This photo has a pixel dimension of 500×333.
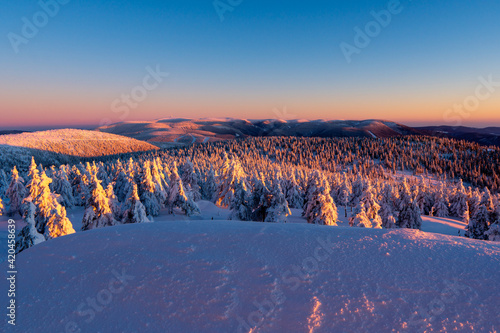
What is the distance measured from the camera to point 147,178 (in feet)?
91.5

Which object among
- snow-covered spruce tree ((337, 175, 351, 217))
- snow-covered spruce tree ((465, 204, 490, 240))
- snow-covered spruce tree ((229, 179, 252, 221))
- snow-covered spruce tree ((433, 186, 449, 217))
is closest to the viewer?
snow-covered spruce tree ((229, 179, 252, 221))

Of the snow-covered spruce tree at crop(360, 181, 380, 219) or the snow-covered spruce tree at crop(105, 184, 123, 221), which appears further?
the snow-covered spruce tree at crop(360, 181, 380, 219)

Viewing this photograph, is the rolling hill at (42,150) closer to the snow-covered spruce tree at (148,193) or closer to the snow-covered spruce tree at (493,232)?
the snow-covered spruce tree at (148,193)

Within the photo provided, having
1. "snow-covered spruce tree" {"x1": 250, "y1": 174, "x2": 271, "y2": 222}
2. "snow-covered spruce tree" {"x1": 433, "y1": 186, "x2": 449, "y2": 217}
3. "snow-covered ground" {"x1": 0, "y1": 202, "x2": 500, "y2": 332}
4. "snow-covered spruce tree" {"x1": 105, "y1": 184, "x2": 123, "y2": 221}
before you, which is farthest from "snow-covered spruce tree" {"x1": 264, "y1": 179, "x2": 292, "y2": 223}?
"snow-covered spruce tree" {"x1": 433, "y1": 186, "x2": 449, "y2": 217}

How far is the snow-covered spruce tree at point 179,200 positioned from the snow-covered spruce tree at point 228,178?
18.5 ft

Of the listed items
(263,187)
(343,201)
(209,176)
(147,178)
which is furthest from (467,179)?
(147,178)

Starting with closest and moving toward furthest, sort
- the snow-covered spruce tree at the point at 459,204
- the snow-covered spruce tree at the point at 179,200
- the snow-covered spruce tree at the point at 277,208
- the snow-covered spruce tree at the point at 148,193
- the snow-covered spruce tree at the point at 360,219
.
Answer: the snow-covered spruce tree at the point at 360,219 < the snow-covered spruce tree at the point at 277,208 < the snow-covered spruce tree at the point at 148,193 < the snow-covered spruce tree at the point at 179,200 < the snow-covered spruce tree at the point at 459,204

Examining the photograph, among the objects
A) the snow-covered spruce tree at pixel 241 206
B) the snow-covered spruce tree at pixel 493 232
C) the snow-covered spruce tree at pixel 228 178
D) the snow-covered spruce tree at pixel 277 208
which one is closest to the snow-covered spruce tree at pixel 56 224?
the snow-covered spruce tree at pixel 241 206

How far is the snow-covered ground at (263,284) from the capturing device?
3807 millimetres

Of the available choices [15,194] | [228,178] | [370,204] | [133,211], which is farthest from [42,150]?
[370,204]

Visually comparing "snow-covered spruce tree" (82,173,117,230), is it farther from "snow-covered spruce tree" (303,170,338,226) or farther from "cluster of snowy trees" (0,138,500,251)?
"snow-covered spruce tree" (303,170,338,226)

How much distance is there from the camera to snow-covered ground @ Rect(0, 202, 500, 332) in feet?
12.5

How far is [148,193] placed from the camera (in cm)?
2794

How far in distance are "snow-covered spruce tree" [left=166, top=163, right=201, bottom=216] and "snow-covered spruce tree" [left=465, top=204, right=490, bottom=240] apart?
33.9m
